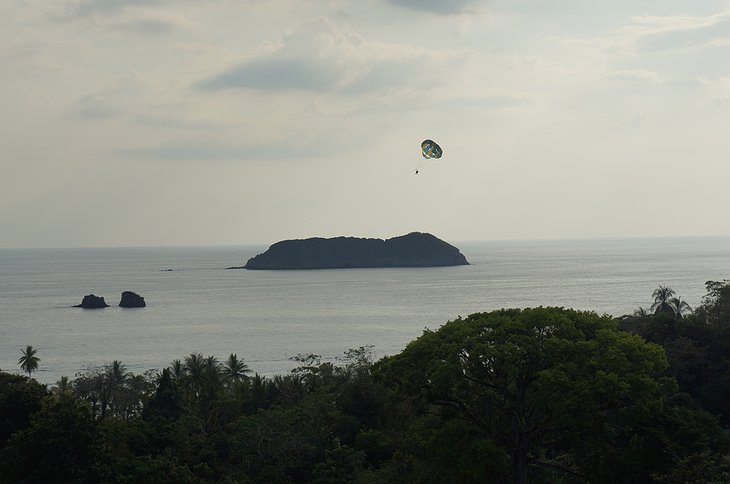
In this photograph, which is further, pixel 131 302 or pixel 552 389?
pixel 131 302

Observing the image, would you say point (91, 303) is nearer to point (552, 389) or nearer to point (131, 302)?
point (131, 302)

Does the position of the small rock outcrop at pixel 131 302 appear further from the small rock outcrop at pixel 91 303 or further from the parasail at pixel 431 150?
the parasail at pixel 431 150

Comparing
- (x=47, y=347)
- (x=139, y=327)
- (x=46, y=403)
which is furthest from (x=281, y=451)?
(x=139, y=327)

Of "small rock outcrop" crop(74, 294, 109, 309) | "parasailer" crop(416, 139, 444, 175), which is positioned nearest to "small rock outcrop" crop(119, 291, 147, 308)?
"small rock outcrop" crop(74, 294, 109, 309)

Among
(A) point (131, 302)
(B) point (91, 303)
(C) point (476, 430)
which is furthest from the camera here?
(A) point (131, 302)

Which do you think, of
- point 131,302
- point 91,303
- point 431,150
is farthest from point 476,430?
point 91,303

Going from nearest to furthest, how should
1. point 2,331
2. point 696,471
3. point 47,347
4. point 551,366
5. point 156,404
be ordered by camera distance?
1. point 696,471
2. point 551,366
3. point 156,404
4. point 47,347
5. point 2,331

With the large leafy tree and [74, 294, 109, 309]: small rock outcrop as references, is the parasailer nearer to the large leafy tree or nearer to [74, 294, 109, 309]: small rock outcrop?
the large leafy tree

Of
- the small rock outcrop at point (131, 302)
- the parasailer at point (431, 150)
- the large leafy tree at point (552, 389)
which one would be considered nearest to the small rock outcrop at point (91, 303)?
the small rock outcrop at point (131, 302)

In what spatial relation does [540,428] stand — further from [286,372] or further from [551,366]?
[286,372]
